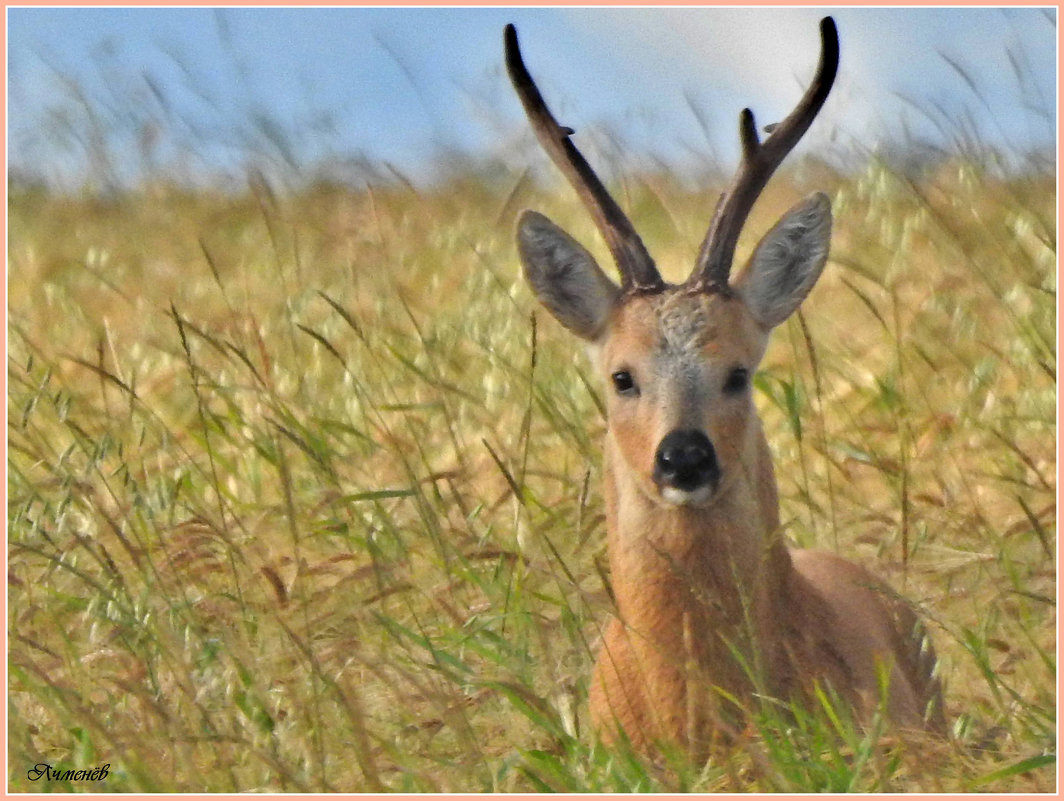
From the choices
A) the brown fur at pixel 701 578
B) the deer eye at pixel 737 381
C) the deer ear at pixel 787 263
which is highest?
the deer ear at pixel 787 263

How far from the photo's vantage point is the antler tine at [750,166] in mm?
4727

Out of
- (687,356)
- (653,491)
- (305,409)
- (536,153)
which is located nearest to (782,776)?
(653,491)

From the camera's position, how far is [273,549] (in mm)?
5711

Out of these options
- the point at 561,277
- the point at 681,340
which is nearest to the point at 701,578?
the point at 681,340

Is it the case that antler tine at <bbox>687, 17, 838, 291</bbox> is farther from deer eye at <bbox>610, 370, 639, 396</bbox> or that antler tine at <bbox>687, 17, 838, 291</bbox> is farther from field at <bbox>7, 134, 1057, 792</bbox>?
field at <bbox>7, 134, 1057, 792</bbox>

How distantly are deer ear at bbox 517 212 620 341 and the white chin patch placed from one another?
67 centimetres

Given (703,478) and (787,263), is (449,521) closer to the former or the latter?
(703,478)

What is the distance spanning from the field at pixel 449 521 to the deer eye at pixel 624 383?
0.26 m

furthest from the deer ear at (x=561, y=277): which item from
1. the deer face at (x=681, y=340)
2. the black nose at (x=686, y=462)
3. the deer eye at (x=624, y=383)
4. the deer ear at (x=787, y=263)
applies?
the black nose at (x=686, y=462)

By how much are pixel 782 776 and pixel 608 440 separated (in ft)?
4.17

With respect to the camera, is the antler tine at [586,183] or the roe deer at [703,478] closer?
the roe deer at [703,478]

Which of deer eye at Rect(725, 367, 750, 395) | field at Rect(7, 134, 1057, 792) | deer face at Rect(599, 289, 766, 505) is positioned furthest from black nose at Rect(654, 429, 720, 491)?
field at Rect(7, 134, 1057, 792)

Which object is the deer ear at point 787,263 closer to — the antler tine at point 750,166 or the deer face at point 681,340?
the deer face at point 681,340

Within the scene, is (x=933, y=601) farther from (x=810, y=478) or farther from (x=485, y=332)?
(x=485, y=332)
